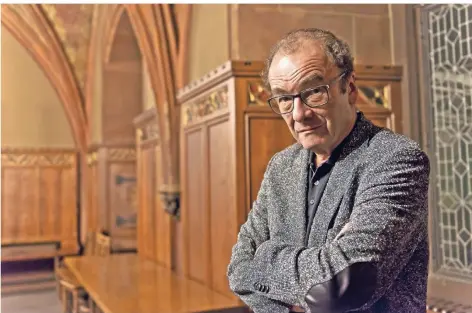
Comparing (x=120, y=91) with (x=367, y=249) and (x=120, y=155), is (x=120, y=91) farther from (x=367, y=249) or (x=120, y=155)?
(x=367, y=249)

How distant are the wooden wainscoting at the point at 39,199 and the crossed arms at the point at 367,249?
665 cm

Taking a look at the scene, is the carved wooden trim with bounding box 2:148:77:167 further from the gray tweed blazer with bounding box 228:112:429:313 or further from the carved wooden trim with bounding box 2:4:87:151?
the gray tweed blazer with bounding box 228:112:429:313

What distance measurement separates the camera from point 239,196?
9.52 feet

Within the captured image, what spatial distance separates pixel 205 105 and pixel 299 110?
222cm

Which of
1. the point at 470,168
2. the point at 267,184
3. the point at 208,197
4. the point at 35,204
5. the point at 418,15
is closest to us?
the point at 267,184

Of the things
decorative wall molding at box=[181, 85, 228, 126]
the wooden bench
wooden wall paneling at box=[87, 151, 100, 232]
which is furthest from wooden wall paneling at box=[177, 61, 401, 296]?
the wooden bench

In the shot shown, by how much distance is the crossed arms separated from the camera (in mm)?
1072

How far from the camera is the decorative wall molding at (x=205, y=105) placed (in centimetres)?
306

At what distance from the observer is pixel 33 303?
6.09m

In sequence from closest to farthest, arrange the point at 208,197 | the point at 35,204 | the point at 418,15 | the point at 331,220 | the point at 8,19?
the point at 331,220, the point at 418,15, the point at 208,197, the point at 8,19, the point at 35,204

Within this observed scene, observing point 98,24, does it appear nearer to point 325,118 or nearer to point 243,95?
point 243,95

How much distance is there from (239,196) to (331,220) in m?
1.70

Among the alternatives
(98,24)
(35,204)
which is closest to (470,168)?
(98,24)

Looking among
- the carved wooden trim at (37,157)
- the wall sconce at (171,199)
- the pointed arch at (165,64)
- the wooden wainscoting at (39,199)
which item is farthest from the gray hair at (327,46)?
the carved wooden trim at (37,157)
